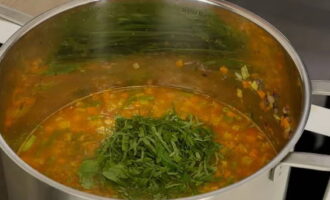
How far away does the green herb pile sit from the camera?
102cm

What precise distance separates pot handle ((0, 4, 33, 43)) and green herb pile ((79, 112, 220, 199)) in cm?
24

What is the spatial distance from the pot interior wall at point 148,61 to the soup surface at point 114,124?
0.06ft

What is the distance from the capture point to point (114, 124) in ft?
3.93

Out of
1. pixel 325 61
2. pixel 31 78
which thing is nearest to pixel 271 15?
pixel 325 61

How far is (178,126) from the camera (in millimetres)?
1115

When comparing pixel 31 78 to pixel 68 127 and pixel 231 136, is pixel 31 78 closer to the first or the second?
pixel 68 127

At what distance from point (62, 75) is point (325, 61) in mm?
540

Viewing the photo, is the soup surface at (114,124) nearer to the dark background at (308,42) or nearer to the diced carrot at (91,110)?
the diced carrot at (91,110)

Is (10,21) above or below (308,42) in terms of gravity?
below

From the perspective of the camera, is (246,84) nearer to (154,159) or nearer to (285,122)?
(285,122)

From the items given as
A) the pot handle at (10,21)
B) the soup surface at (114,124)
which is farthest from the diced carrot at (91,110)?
the pot handle at (10,21)

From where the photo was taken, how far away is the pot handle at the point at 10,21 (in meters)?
1.08

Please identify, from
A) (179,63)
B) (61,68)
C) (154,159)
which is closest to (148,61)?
(179,63)

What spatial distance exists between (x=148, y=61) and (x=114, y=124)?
0.48 ft
